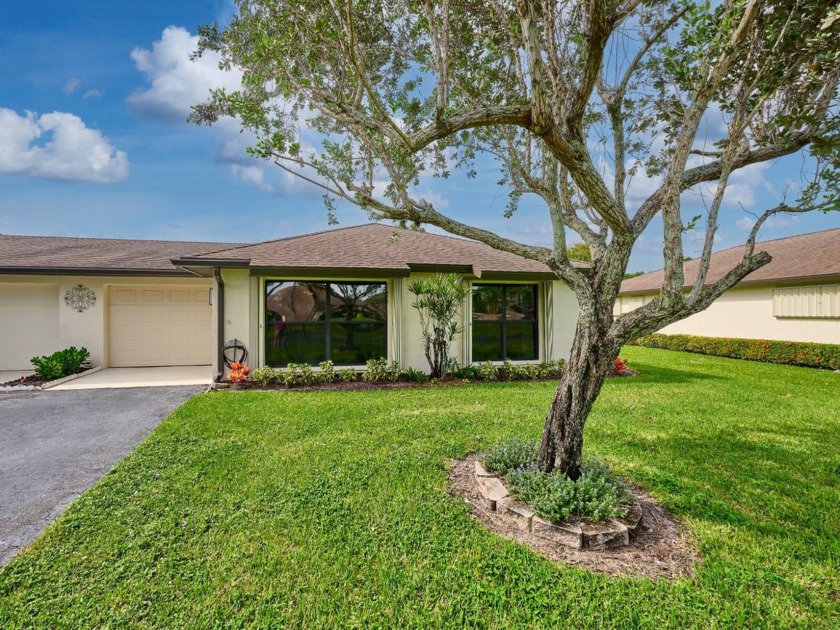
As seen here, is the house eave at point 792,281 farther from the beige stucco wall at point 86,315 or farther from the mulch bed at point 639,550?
the beige stucco wall at point 86,315

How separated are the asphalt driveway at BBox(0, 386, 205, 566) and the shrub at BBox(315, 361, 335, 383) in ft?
8.16

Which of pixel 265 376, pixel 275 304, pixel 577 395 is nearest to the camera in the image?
pixel 577 395

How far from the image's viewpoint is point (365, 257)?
9.76 m

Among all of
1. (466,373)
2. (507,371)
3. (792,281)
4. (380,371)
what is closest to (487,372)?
(466,373)

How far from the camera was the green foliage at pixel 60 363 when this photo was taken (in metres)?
8.70

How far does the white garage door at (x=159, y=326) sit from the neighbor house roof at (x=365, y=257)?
296cm

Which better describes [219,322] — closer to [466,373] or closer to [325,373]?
[325,373]

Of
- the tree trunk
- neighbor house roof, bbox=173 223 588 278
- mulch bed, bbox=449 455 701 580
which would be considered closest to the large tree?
the tree trunk

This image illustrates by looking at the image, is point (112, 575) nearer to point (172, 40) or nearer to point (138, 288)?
point (172, 40)

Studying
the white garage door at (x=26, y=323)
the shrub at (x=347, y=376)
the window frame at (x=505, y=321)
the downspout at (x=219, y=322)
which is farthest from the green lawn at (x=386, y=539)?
the white garage door at (x=26, y=323)

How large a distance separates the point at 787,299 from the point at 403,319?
528 inches

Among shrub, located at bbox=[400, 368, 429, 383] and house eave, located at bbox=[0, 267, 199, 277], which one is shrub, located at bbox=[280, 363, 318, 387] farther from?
house eave, located at bbox=[0, 267, 199, 277]

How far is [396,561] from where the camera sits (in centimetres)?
266

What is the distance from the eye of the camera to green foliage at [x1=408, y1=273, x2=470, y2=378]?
892cm
